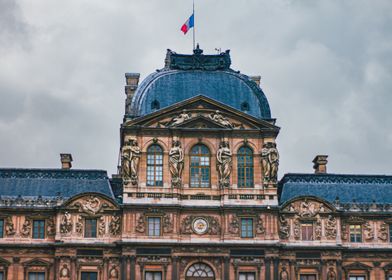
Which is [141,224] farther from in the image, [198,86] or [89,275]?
[198,86]

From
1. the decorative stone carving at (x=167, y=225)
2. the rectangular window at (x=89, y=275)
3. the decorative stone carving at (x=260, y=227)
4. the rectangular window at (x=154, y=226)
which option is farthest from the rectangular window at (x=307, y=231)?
the rectangular window at (x=89, y=275)

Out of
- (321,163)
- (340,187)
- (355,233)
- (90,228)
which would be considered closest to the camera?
(90,228)

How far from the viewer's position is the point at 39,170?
78.6 m

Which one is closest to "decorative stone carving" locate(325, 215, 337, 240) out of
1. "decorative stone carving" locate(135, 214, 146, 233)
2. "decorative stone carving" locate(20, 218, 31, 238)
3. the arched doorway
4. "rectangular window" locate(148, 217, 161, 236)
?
the arched doorway

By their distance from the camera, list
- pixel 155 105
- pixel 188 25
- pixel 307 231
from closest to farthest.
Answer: pixel 307 231 → pixel 155 105 → pixel 188 25

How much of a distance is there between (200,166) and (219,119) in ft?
13.9

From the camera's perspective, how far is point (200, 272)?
72.8m

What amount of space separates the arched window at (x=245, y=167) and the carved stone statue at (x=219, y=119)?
7.50 ft

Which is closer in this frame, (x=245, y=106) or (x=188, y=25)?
(x=245, y=106)

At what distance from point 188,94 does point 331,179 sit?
1487 cm

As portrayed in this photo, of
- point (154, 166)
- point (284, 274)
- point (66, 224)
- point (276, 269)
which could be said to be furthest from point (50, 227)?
point (284, 274)

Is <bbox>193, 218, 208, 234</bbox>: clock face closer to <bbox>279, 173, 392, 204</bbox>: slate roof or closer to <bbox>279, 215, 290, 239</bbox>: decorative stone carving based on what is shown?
<bbox>279, 215, 290, 239</bbox>: decorative stone carving

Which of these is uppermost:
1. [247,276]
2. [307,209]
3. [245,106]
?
[245,106]

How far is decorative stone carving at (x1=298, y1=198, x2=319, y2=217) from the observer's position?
75188 millimetres
